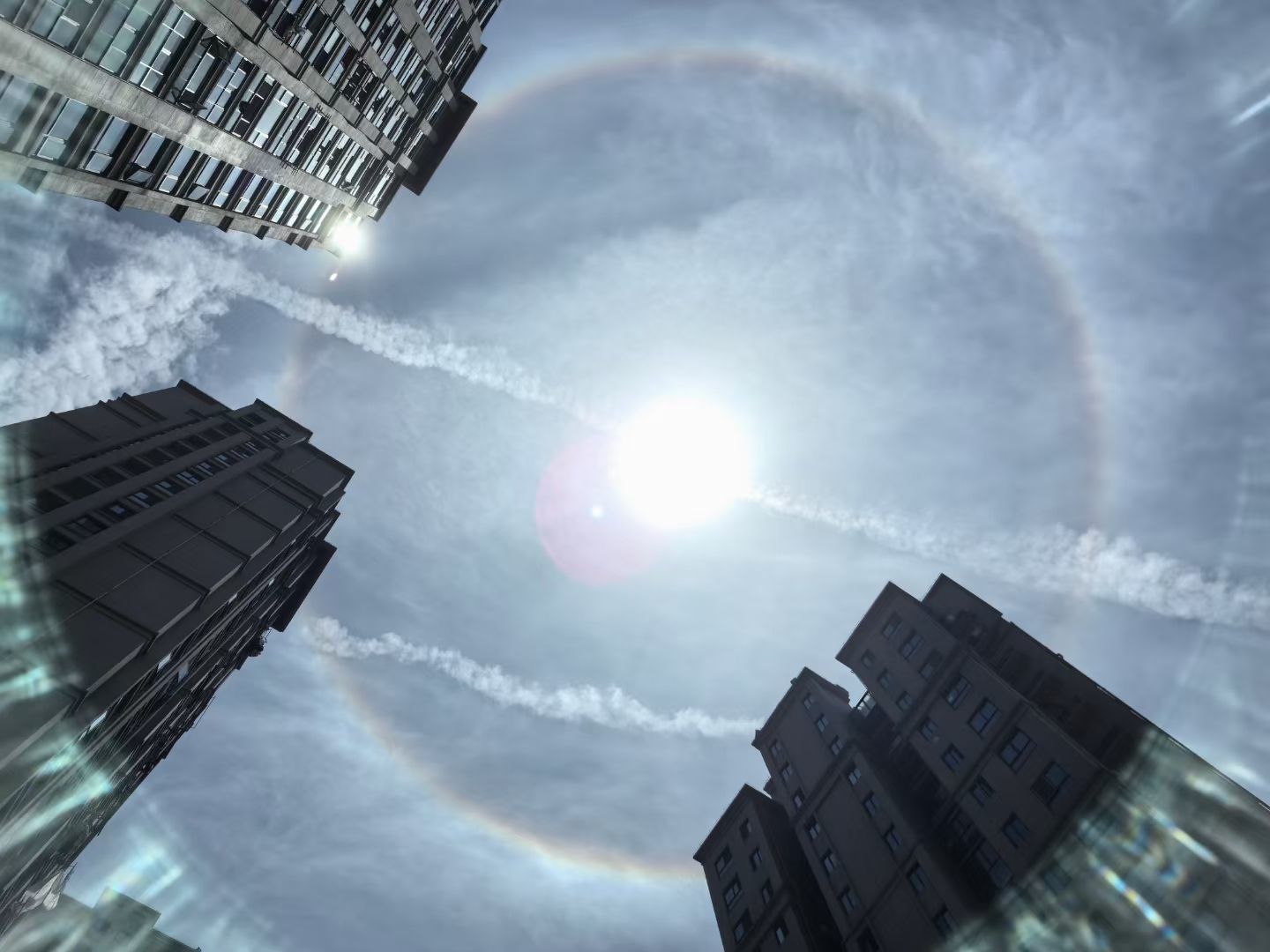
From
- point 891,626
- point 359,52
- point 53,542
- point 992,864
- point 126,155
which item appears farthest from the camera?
point 891,626

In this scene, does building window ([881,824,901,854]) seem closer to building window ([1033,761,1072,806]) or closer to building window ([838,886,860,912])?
building window ([838,886,860,912])

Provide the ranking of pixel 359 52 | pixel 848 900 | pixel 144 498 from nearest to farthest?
pixel 359 52
pixel 144 498
pixel 848 900

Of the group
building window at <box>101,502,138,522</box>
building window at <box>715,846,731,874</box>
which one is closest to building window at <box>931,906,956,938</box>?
building window at <box>715,846,731,874</box>

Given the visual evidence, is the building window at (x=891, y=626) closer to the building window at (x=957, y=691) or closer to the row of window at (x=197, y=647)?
the building window at (x=957, y=691)

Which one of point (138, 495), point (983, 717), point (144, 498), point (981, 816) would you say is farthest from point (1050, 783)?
point (138, 495)

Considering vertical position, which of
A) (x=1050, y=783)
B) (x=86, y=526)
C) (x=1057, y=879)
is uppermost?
(x=1050, y=783)

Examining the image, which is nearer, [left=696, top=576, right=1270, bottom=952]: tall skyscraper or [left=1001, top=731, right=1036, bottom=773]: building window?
[left=696, top=576, right=1270, bottom=952]: tall skyscraper

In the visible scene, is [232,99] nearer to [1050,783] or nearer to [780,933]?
[1050,783]
